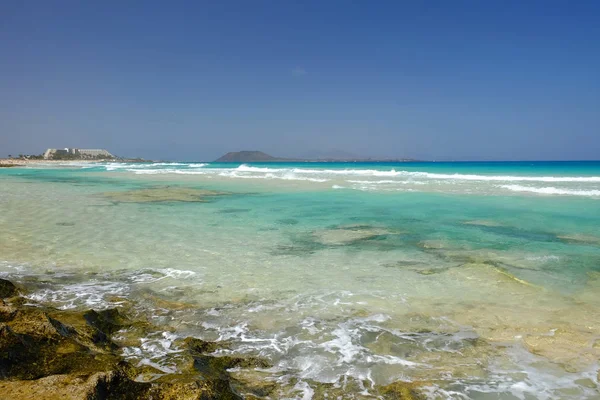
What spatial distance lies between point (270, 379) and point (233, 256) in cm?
469

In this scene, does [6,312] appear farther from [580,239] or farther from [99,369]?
[580,239]

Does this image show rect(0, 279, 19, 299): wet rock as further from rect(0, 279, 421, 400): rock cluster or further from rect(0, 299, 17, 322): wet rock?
rect(0, 299, 17, 322): wet rock

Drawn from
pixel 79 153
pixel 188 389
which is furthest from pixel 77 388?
pixel 79 153

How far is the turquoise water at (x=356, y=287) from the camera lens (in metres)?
3.88

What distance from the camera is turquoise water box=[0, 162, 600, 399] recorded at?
388 centimetres

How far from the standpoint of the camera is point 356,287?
6.26 m

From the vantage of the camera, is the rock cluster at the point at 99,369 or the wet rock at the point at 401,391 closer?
the rock cluster at the point at 99,369

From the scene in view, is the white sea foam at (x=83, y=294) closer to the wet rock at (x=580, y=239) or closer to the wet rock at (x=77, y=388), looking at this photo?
the wet rock at (x=77, y=388)

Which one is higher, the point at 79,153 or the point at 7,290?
the point at 79,153

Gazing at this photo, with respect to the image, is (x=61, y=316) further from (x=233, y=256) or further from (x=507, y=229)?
(x=507, y=229)

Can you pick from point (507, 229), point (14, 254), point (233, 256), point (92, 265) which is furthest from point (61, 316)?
point (507, 229)

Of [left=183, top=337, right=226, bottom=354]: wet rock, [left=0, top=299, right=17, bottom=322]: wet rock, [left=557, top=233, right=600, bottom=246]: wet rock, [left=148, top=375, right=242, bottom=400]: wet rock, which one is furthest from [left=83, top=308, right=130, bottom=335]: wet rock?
[left=557, top=233, right=600, bottom=246]: wet rock

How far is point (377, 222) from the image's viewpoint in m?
12.3

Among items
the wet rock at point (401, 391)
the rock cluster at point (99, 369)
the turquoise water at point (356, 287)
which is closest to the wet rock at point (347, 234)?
the turquoise water at point (356, 287)
